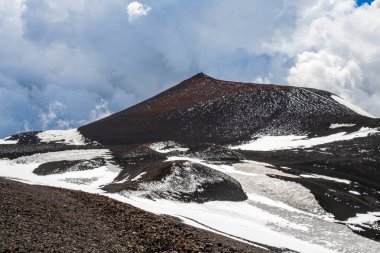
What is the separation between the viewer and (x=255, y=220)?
175 ft

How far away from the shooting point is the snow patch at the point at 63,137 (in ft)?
509

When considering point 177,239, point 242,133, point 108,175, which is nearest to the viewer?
point 177,239

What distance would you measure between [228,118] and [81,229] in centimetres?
15148

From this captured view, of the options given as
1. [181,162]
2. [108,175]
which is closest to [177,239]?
[181,162]

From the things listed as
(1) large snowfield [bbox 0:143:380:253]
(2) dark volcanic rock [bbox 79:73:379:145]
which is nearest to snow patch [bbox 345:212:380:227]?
(1) large snowfield [bbox 0:143:380:253]

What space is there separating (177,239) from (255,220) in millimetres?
28042

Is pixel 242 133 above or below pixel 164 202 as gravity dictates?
above

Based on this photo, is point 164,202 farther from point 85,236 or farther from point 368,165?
point 368,165

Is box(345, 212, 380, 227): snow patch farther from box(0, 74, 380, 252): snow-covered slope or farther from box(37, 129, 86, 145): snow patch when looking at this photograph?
box(37, 129, 86, 145): snow patch

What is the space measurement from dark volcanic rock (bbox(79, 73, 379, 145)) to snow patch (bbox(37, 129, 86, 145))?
380 cm

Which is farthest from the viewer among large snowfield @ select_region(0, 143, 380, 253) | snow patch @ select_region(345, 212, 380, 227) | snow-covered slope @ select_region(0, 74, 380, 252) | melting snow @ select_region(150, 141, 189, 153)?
melting snow @ select_region(150, 141, 189, 153)

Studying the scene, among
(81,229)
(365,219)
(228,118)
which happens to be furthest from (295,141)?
(81,229)

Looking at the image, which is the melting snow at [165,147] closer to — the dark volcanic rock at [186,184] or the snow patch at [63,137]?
the snow patch at [63,137]

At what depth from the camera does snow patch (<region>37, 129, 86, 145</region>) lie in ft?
509
